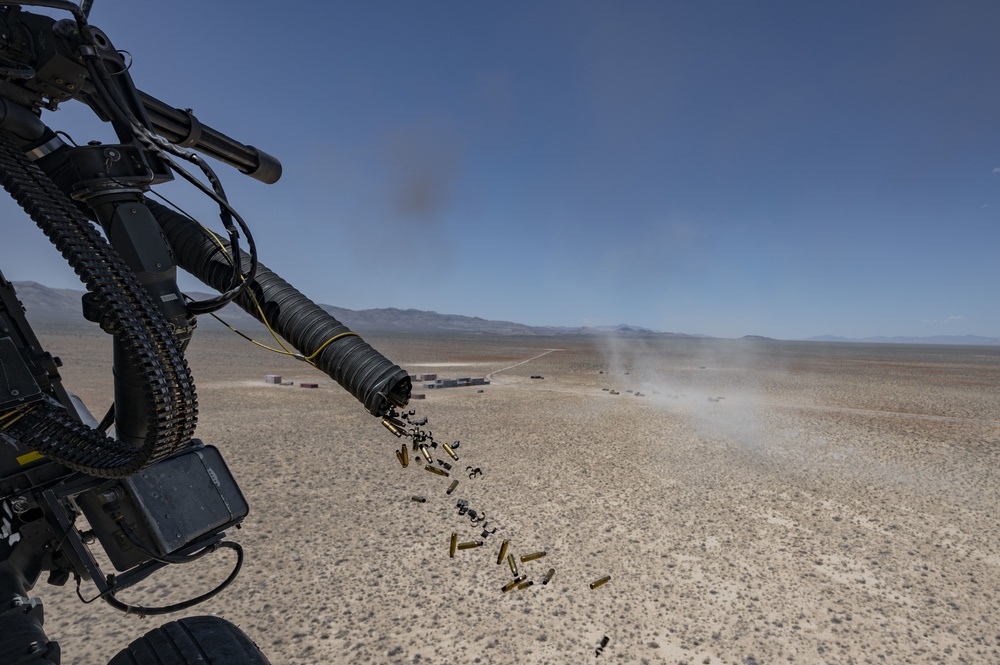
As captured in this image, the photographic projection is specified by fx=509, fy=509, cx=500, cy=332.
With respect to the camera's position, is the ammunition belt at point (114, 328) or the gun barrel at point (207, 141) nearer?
the ammunition belt at point (114, 328)

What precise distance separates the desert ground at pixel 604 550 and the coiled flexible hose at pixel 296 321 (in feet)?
19.2

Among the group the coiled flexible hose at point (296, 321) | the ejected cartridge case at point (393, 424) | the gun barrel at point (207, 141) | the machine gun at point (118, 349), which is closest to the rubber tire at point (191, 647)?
the machine gun at point (118, 349)

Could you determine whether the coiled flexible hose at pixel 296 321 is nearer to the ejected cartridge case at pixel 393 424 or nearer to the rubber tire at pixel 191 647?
the ejected cartridge case at pixel 393 424

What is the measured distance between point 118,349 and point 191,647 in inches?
80.2

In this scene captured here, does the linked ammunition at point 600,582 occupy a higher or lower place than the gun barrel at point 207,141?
lower

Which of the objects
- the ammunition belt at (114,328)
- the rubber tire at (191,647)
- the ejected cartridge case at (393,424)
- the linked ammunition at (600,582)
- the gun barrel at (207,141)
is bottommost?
the linked ammunition at (600,582)

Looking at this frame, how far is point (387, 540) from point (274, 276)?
869cm

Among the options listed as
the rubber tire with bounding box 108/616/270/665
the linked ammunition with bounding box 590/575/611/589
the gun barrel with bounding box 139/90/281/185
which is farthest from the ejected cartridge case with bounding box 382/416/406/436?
the linked ammunition with bounding box 590/575/611/589

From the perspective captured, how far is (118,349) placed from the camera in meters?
2.73

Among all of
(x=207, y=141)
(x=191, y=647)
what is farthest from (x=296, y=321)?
(x=191, y=647)

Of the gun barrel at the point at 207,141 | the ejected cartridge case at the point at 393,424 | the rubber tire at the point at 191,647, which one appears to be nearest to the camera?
the rubber tire at the point at 191,647

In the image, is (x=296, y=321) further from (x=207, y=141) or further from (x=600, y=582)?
(x=600, y=582)

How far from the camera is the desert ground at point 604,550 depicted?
7.82 metres

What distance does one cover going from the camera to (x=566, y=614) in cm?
848
